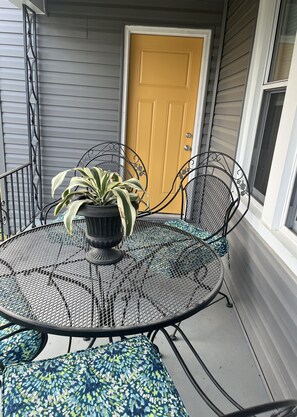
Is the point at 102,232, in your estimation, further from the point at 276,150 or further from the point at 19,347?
the point at 276,150

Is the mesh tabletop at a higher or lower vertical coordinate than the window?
lower

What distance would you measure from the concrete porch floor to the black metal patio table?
1.53 feet

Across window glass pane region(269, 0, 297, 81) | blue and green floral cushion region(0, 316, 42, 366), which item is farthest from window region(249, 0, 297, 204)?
blue and green floral cushion region(0, 316, 42, 366)

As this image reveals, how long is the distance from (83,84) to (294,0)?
2076 mm

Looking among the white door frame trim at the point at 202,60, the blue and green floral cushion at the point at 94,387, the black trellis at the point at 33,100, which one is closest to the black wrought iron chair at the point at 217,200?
the white door frame trim at the point at 202,60

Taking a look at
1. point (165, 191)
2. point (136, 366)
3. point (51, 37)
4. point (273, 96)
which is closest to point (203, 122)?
point (165, 191)

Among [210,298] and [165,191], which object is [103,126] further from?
[210,298]

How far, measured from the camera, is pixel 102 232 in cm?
118

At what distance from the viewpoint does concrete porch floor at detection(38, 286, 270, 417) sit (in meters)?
1.47

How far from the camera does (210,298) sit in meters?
1.08

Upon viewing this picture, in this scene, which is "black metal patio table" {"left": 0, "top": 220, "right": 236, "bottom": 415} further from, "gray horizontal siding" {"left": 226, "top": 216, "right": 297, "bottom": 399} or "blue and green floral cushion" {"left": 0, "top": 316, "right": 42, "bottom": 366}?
"gray horizontal siding" {"left": 226, "top": 216, "right": 297, "bottom": 399}

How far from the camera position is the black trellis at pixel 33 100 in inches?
113

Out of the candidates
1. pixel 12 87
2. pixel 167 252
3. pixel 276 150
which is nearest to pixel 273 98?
pixel 276 150

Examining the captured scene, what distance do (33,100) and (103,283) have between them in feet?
→ 8.84
